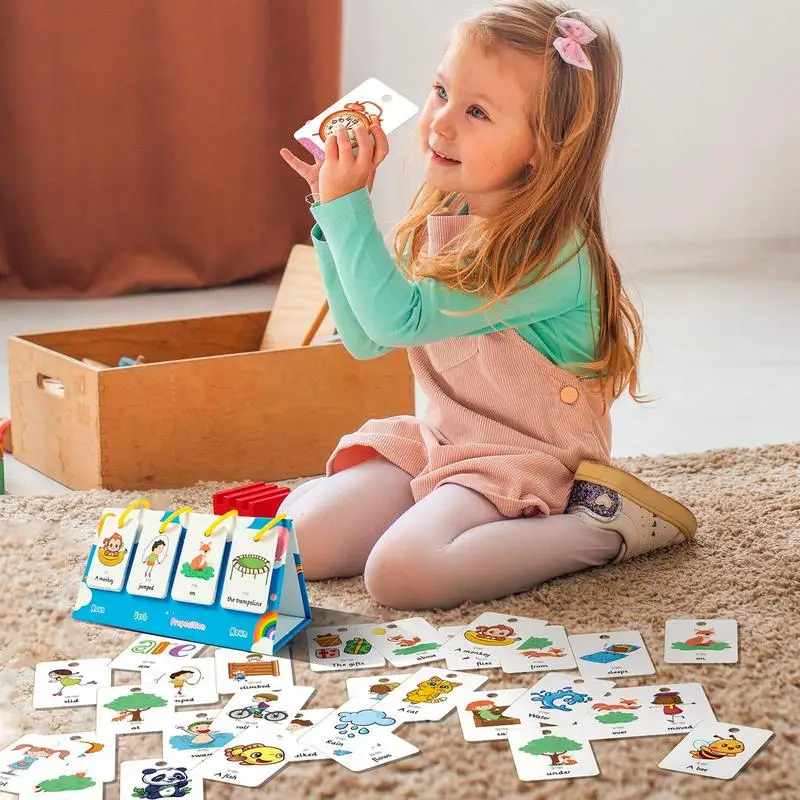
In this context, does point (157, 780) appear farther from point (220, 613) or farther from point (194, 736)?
point (220, 613)

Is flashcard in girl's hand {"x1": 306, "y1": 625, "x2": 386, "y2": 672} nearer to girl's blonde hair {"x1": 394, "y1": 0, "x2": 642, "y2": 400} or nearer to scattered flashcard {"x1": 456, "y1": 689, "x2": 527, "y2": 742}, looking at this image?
scattered flashcard {"x1": 456, "y1": 689, "x2": 527, "y2": 742}

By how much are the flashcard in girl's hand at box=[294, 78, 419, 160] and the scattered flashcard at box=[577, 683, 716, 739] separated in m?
0.67

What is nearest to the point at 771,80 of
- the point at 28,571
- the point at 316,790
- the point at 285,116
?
the point at 285,116

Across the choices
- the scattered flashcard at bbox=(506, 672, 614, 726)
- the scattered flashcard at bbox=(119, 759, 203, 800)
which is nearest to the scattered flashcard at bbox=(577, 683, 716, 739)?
the scattered flashcard at bbox=(506, 672, 614, 726)

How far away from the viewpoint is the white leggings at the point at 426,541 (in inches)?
54.0

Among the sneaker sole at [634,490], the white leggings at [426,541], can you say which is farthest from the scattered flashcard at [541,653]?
the sneaker sole at [634,490]

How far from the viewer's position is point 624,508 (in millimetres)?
1475

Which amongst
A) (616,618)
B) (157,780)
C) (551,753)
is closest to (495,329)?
(616,618)

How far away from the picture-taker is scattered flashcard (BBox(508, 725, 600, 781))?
101cm

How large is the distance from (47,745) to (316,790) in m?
0.24

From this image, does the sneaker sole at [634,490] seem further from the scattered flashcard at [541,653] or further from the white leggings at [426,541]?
the scattered flashcard at [541,653]

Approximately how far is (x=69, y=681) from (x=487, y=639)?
405 mm

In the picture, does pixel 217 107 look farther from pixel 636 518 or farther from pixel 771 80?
pixel 636 518

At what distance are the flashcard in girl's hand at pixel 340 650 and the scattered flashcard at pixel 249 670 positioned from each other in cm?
3
